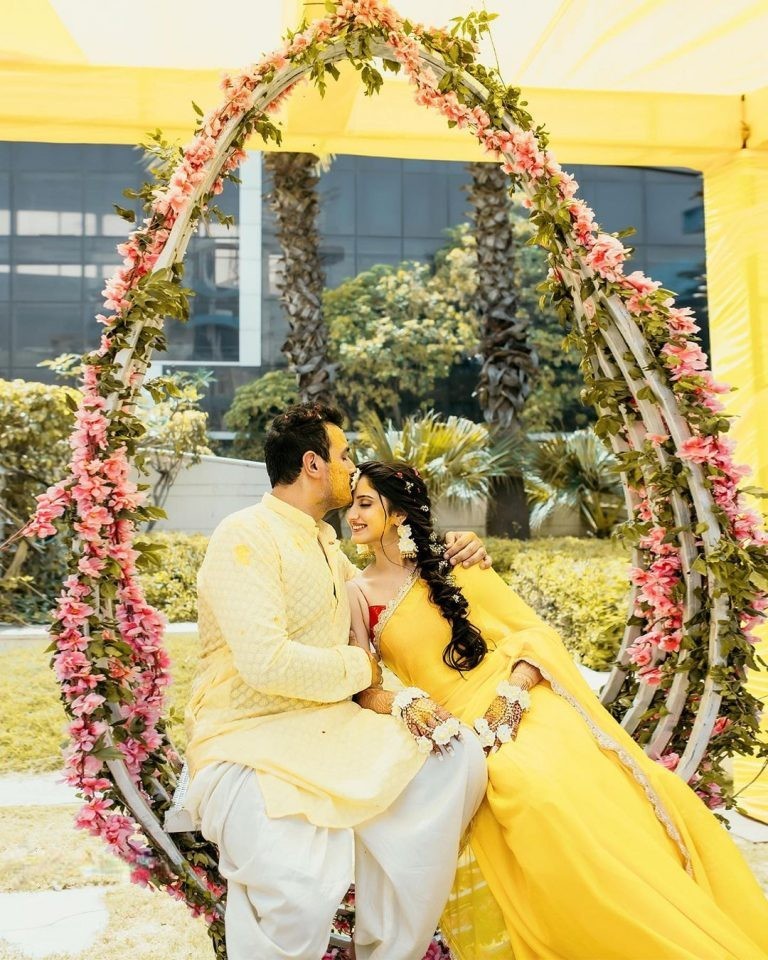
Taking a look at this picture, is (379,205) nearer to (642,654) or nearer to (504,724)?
(642,654)

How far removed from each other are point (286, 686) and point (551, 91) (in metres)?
2.83

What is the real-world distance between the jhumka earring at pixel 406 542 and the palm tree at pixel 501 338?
712 cm

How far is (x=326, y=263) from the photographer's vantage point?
17234 millimetres

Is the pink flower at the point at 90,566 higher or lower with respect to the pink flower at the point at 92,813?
higher

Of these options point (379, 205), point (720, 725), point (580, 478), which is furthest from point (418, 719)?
point (379, 205)

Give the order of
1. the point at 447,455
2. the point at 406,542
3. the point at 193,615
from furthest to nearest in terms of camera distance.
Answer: the point at 447,455, the point at 193,615, the point at 406,542

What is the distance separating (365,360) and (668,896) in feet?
45.6

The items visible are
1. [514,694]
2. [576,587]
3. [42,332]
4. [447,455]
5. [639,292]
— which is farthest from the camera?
[42,332]

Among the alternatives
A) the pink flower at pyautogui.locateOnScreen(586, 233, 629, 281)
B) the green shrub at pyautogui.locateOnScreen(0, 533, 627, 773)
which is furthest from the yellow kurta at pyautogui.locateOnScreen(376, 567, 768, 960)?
the green shrub at pyautogui.locateOnScreen(0, 533, 627, 773)

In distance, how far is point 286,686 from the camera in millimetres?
2457

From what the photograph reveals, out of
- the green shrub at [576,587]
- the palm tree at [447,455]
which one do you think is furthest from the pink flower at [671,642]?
the palm tree at [447,455]

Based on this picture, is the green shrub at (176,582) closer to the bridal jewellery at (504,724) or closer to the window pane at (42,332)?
the bridal jewellery at (504,724)

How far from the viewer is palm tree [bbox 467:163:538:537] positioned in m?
10.0

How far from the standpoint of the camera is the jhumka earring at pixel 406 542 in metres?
3.01
